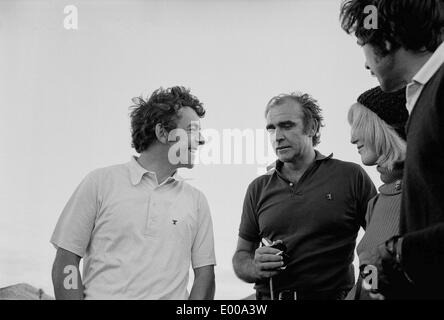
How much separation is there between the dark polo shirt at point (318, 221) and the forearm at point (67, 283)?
62 cm

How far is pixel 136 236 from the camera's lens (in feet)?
4.99

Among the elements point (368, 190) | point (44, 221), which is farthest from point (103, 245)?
point (368, 190)

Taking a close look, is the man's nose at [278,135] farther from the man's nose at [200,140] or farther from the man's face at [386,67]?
the man's face at [386,67]

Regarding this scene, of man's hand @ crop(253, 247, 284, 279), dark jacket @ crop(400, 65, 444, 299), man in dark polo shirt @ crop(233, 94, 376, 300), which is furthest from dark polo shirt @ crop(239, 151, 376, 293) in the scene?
dark jacket @ crop(400, 65, 444, 299)

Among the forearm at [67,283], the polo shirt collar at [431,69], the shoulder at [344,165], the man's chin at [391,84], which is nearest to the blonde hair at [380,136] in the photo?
the man's chin at [391,84]

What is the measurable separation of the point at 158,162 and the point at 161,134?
10 centimetres

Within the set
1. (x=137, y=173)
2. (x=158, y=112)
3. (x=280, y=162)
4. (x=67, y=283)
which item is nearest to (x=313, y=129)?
(x=280, y=162)

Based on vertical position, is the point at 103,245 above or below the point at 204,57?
below

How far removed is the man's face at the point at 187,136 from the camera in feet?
5.65

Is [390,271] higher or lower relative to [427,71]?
lower

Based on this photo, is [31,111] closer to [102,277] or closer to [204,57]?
[204,57]

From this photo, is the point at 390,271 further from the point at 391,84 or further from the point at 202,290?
the point at 202,290
